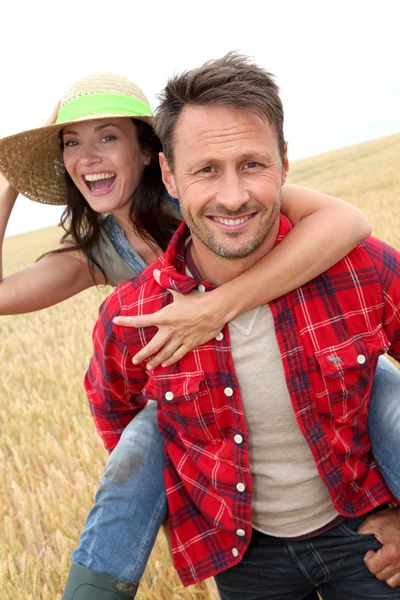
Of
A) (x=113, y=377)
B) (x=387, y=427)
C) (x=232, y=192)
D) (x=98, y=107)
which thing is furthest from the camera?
(x=98, y=107)

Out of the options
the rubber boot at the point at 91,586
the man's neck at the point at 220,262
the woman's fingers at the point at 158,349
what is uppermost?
the man's neck at the point at 220,262

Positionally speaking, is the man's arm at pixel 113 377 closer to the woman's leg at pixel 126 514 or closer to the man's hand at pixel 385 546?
the woman's leg at pixel 126 514

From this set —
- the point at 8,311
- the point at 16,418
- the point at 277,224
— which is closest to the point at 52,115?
the point at 8,311

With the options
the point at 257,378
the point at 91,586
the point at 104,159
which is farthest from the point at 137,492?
the point at 104,159

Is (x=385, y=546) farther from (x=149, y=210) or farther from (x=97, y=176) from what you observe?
(x=97, y=176)

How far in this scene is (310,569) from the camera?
2.19 metres

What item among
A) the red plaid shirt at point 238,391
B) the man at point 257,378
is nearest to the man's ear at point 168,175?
the man at point 257,378

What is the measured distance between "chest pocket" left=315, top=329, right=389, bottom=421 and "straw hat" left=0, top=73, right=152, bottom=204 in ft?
5.05

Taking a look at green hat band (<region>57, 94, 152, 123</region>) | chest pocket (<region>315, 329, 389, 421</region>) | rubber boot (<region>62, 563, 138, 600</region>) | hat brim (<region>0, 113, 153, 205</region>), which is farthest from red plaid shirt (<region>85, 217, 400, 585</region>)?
hat brim (<region>0, 113, 153, 205</region>)

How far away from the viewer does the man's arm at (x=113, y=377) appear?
7.30 ft

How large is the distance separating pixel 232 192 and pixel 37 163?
1.69m

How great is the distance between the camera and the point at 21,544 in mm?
3510

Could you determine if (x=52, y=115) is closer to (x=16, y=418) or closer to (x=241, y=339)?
(x=241, y=339)

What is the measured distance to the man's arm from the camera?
7.30ft
